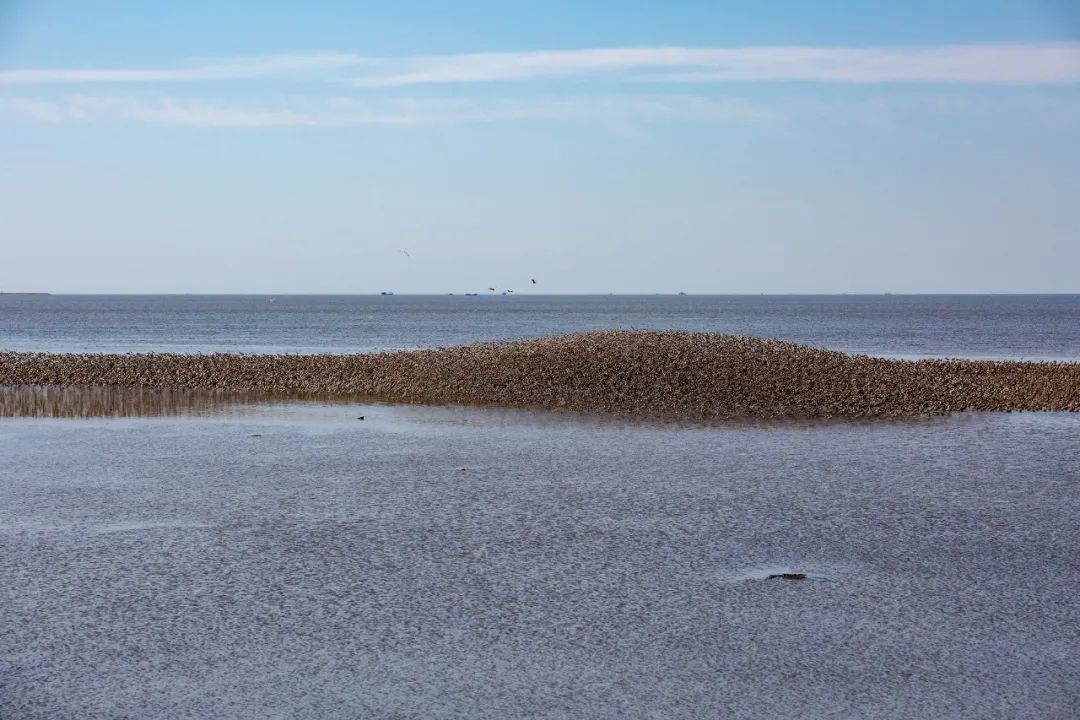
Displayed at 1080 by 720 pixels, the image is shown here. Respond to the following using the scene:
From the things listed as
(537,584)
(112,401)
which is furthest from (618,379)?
(537,584)

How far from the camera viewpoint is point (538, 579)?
38.8 ft

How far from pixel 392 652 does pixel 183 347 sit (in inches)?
2522

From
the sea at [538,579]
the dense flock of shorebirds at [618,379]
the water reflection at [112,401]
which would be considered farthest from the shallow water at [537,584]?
the dense flock of shorebirds at [618,379]

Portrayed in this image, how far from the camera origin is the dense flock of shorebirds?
29938 millimetres

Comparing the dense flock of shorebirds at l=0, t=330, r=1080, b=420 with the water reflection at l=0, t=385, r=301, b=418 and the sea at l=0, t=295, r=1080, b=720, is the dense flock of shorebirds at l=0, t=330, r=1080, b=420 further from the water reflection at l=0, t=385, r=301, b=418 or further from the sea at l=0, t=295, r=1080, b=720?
the sea at l=0, t=295, r=1080, b=720

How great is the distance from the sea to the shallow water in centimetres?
4

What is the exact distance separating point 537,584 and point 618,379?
70.5 ft

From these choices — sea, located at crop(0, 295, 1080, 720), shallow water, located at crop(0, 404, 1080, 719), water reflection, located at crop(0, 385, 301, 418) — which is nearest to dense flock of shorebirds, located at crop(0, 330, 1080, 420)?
water reflection, located at crop(0, 385, 301, 418)

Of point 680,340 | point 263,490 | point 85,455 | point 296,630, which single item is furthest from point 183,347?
point 296,630

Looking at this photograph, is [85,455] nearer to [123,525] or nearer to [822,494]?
[123,525]

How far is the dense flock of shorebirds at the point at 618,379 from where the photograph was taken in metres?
29.9

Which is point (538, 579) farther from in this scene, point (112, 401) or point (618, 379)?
point (112, 401)

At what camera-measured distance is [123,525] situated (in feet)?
47.0

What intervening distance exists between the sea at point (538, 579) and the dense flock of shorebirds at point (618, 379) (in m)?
7.53
